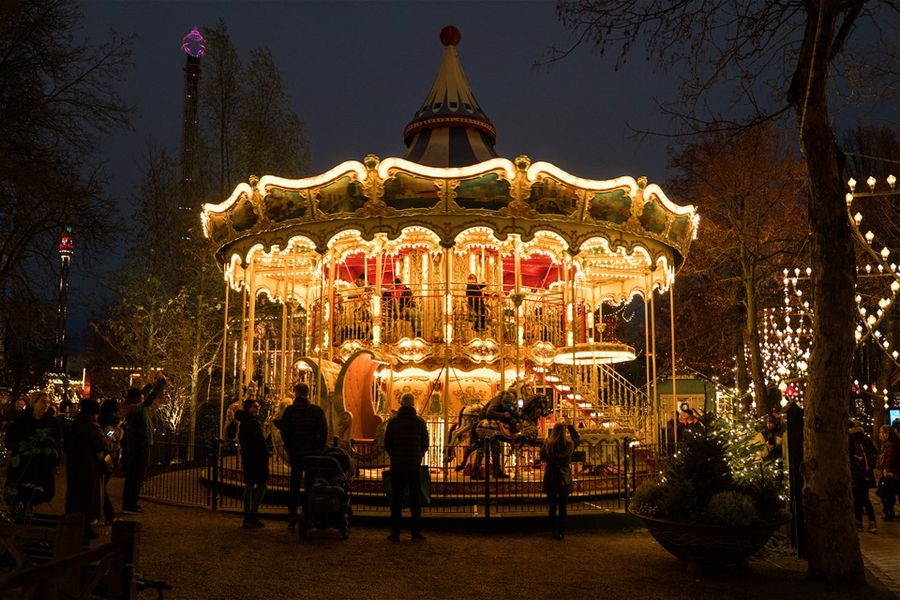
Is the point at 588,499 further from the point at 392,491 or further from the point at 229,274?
the point at 229,274

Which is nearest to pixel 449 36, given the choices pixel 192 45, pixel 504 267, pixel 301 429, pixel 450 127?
pixel 450 127

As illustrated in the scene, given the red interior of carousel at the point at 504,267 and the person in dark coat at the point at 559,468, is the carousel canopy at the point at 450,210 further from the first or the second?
the person in dark coat at the point at 559,468

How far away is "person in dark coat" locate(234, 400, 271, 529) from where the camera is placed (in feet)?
31.2

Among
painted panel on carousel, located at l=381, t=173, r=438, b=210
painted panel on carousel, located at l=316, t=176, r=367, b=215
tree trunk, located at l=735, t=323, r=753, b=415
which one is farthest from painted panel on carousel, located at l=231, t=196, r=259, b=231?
tree trunk, located at l=735, t=323, r=753, b=415

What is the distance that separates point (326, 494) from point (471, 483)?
7.99 feet

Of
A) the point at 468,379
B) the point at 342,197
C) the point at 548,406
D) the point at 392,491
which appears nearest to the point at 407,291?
the point at 468,379

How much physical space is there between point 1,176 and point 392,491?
815 cm

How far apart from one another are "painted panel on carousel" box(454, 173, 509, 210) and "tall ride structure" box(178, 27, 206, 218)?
17.3m

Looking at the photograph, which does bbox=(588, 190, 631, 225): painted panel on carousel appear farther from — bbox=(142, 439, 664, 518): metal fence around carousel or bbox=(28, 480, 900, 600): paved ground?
bbox=(28, 480, 900, 600): paved ground

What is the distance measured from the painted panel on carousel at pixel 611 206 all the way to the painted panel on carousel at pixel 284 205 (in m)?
5.04

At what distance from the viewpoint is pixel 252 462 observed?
9.48 m

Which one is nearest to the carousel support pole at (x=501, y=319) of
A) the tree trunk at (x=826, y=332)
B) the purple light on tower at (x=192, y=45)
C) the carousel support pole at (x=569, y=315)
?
the carousel support pole at (x=569, y=315)

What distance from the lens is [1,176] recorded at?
1179 centimetres

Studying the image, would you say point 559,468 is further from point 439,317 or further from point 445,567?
point 439,317
